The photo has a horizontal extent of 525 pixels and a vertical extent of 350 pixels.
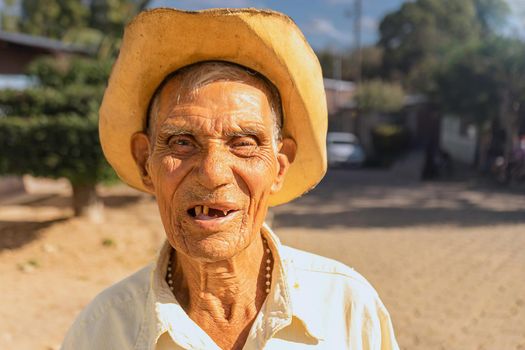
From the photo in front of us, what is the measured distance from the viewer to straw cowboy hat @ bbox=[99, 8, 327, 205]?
125 cm

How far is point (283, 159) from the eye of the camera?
142 cm

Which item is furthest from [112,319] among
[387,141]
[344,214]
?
[387,141]

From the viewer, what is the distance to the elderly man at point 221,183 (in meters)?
1.24

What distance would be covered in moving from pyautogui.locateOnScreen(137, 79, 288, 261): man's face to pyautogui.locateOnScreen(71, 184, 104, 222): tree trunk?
7.01 m

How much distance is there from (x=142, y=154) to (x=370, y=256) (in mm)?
6138

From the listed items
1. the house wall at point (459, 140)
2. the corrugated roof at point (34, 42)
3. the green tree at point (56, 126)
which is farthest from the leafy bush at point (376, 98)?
the green tree at point (56, 126)

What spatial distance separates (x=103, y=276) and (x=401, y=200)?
7.98m

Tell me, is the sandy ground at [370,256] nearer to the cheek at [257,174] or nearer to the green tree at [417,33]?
the cheek at [257,174]

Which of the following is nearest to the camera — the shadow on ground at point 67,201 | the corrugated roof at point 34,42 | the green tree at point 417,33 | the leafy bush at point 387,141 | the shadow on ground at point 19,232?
the shadow on ground at point 19,232

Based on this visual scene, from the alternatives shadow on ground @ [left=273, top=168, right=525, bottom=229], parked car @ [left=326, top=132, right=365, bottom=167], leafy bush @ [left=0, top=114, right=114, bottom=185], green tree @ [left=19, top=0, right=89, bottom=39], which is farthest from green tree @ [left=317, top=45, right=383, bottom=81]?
leafy bush @ [left=0, top=114, right=114, bottom=185]

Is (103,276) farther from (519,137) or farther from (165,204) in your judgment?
(519,137)

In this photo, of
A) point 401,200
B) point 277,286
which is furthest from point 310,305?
point 401,200

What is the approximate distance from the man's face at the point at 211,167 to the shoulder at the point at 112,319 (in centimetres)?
25

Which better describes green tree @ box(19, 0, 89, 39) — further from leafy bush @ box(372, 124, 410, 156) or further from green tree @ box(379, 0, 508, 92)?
green tree @ box(379, 0, 508, 92)
